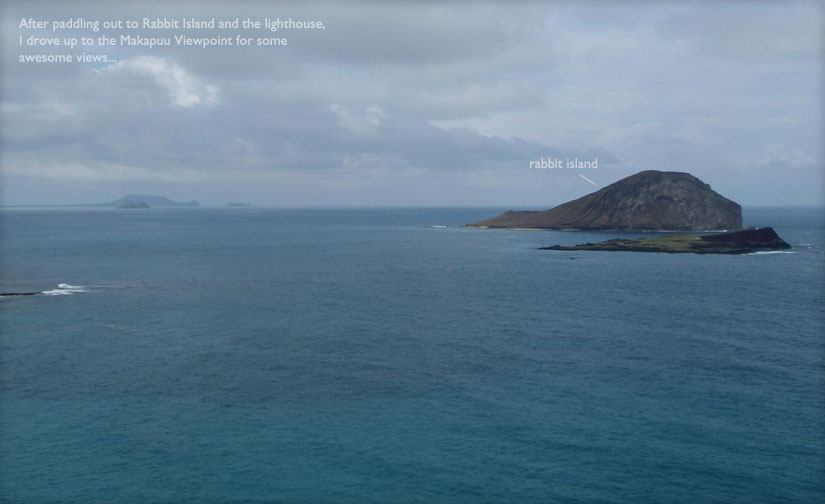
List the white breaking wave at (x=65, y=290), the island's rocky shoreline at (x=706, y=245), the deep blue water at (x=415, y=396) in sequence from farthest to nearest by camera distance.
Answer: the island's rocky shoreline at (x=706, y=245)
the white breaking wave at (x=65, y=290)
the deep blue water at (x=415, y=396)

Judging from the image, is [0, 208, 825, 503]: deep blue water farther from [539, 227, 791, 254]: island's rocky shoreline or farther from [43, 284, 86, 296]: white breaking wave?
[539, 227, 791, 254]: island's rocky shoreline

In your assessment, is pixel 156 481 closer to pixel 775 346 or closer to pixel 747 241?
pixel 775 346

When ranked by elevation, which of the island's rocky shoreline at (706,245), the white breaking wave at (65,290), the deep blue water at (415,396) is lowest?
the deep blue water at (415,396)

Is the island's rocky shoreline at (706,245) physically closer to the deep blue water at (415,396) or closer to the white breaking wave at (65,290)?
the deep blue water at (415,396)

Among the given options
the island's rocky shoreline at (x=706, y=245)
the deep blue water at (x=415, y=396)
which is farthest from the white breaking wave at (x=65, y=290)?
the island's rocky shoreline at (x=706, y=245)

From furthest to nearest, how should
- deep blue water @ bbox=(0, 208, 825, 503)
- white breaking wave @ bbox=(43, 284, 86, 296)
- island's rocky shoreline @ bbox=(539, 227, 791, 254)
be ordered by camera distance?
island's rocky shoreline @ bbox=(539, 227, 791, 254)
white breaking wave @ bbox=(43, 284, 86, 296)
deep blue water @ bbox=(0, 208, 825, 503)

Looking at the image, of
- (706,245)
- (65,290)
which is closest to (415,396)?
(65,290)

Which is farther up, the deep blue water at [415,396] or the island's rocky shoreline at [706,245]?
the island's rocky shoreline at [706,245]

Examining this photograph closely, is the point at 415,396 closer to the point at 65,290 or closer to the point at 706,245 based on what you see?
the point at 65,290

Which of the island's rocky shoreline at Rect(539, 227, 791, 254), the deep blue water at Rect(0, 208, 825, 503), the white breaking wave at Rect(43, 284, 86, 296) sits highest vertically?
the island's rocky shoreline at Rect(539, 227, 791, 254)

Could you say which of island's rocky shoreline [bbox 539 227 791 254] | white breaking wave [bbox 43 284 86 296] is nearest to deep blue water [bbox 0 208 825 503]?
white breaking wave [bbox 43 284 86 296]
